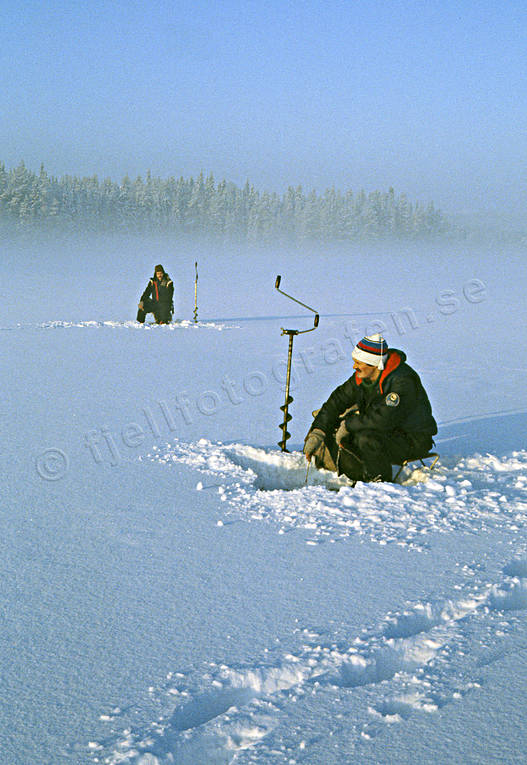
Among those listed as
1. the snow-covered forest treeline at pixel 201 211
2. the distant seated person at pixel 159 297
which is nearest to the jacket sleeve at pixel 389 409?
the distant seated person at pixel 159 297

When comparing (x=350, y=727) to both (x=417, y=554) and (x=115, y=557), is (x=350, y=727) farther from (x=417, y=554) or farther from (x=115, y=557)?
(x=115, y=557)

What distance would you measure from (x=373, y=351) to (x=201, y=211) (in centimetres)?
10378

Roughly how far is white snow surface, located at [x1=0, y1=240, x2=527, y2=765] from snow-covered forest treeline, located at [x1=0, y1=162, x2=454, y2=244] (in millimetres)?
82175

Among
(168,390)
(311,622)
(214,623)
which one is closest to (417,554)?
(311,622)

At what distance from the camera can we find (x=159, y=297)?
50.4ft

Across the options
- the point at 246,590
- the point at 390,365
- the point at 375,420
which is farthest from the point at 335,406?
the point at 246,590

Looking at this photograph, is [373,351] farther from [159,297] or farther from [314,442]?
[159,297]

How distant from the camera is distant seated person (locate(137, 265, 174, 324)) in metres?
14.9

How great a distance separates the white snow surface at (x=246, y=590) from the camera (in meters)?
2.42

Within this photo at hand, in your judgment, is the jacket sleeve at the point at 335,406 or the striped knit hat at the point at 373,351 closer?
the striped knit hat at the point at 373,351

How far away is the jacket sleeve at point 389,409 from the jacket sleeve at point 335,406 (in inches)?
10.0

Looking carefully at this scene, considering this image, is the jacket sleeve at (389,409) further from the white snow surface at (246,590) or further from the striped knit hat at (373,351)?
the white snow surface at (246,590)

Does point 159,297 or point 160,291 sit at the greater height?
point 160,291

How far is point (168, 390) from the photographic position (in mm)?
9016
